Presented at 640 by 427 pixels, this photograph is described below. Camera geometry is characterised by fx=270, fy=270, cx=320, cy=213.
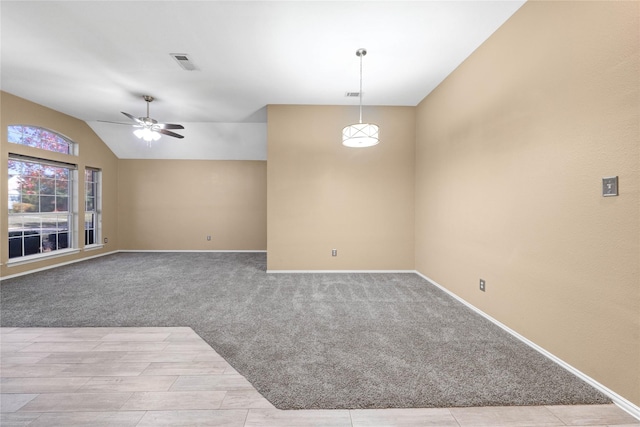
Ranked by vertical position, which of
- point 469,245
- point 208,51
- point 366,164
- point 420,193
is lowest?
point 469,245

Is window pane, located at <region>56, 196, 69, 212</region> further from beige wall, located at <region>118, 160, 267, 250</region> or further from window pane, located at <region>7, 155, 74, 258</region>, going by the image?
beige wall, located at <region>118, 160, 267, 250</region>

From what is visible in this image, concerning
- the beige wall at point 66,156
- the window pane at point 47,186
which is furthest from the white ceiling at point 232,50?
the window pane at point 47,186

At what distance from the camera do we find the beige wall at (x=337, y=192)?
4914 mm

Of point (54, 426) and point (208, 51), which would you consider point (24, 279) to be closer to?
point (54, 426)

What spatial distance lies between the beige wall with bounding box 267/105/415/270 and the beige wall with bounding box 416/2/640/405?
1.56m

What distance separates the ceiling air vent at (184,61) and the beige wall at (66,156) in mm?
3487

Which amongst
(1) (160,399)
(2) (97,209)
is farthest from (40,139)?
(1) (160,399)

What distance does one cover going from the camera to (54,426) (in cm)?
150

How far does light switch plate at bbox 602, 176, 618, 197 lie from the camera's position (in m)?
1.69

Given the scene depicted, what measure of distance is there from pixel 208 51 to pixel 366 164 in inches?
117

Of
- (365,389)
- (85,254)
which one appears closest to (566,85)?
(365,389)

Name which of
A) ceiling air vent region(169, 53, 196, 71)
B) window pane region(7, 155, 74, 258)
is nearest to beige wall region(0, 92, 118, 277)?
window pane region(7, 155, 74, 258)

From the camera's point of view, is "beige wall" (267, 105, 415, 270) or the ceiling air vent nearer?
the ceiling air vent

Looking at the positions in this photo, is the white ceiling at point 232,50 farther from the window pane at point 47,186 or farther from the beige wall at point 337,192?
the window pane at point 47,186
